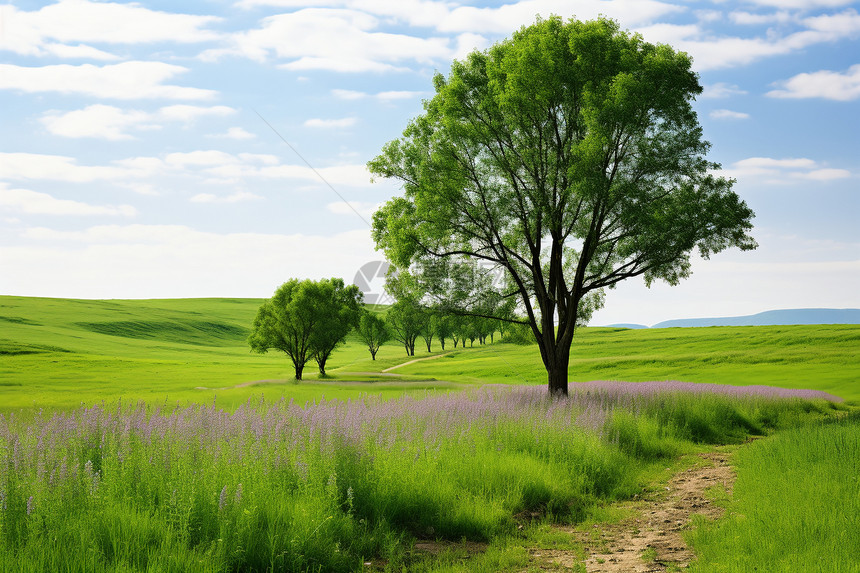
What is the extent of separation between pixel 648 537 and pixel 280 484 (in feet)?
16.5

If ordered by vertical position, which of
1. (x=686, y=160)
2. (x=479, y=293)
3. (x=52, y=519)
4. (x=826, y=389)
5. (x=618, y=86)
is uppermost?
(x=618, y=86)

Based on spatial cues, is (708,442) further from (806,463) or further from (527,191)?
(527,191)

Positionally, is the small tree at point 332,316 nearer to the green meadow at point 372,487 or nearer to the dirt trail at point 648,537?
the green meadow at point 372,487

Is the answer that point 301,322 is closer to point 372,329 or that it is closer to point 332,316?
point 332,316

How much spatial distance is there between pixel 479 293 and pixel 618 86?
8666mm

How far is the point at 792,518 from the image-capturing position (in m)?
6.69

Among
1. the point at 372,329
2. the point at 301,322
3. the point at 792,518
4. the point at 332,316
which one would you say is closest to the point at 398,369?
the point at 332,316

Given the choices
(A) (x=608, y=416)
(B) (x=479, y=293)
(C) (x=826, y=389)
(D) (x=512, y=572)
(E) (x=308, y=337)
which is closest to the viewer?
(D) (x=512, y=572)

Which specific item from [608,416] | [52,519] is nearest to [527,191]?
[608,416]

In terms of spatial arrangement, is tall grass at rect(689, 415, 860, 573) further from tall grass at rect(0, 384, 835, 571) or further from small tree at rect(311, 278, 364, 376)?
small tree at rect(311, 278, 364, 376)

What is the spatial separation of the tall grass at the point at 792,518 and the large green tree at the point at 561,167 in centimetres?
963

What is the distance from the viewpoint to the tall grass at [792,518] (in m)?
5.62

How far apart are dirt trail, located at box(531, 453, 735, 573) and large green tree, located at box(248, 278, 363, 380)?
45763 millimetres

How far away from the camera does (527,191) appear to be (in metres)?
18.6
